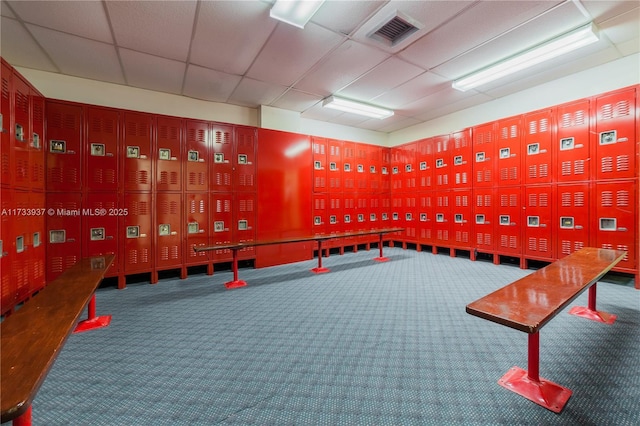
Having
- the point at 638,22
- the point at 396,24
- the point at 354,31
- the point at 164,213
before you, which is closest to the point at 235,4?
the point at 354,31

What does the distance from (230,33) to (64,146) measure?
267 cm

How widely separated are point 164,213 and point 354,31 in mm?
3750

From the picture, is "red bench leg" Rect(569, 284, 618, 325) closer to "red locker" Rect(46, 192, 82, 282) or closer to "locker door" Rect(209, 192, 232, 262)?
"locker door" Rect(209, 192, 232, 262)

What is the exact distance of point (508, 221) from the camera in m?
4.79

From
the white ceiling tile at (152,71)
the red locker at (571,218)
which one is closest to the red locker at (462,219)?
the red locker at (571,218)

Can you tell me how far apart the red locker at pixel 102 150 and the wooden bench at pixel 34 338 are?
1971 mm

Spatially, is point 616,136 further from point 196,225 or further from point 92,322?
point 92,322

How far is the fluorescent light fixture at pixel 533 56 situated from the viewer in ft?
10.6

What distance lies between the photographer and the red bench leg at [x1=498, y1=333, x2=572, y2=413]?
1538 mm

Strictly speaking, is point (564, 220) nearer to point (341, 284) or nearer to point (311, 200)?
point (341, 284)

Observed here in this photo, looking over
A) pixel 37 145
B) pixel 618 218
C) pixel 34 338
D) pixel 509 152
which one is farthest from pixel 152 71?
pixel 618 218

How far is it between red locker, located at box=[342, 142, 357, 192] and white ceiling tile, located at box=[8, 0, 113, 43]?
4.49 m

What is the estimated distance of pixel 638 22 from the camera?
314 centimetres

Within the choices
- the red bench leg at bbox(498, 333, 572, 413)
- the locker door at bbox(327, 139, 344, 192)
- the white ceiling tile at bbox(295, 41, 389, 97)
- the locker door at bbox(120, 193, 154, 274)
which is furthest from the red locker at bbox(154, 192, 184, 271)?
the red bench leg at bbox(498, 333, 572, 413)
